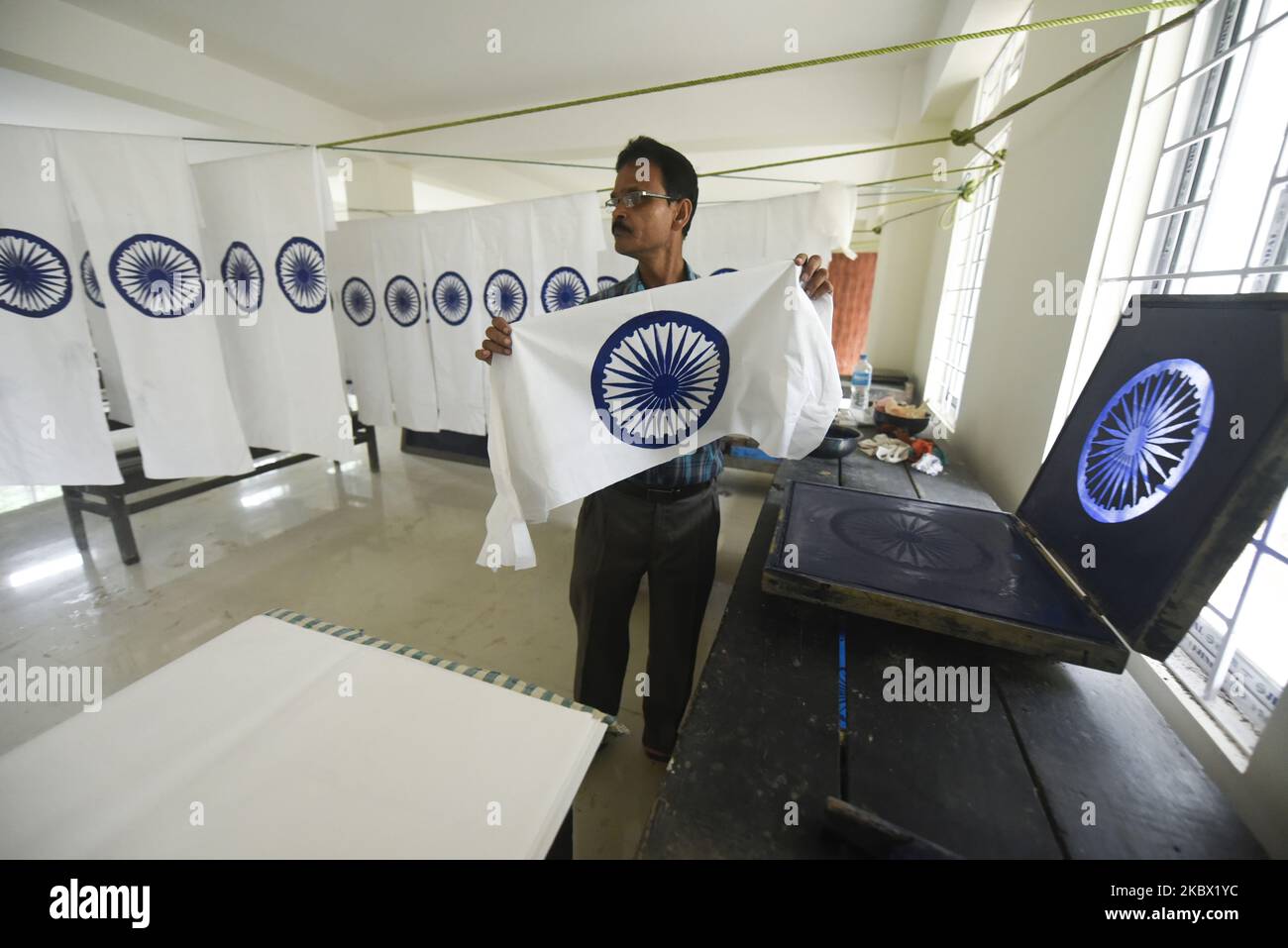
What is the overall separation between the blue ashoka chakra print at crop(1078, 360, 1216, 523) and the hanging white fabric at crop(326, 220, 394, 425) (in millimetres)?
3566

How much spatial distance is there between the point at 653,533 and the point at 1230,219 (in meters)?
1.42

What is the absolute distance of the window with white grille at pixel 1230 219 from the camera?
2.75 feet

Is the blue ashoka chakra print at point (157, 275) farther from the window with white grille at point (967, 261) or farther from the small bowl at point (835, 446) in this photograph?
the window with white grille at point (967, 261)

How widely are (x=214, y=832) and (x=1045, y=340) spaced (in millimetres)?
2173

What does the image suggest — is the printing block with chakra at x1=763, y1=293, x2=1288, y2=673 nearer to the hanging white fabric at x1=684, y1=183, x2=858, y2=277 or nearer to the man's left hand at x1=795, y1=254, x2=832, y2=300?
the man's left hand at x1=795, y1=254, x2=832, y2=300

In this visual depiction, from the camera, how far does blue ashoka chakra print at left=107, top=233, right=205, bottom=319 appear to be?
1999 mm

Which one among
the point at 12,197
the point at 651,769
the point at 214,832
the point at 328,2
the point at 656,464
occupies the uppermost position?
the point at 328,2

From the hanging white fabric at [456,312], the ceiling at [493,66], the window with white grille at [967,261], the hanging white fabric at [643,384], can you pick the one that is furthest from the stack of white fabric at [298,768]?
the ceiling at [493,66]

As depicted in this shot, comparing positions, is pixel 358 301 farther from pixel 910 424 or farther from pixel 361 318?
pixel 910 424

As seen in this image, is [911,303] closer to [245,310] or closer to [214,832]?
[245,310]

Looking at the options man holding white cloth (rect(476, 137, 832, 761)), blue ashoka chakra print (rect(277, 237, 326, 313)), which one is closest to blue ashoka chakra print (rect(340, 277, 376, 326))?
blue ashoka chakra print (rect(277, 237, 326, 313))

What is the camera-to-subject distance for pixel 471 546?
9.91ft

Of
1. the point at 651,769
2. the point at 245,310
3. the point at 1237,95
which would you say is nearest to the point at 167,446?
the point at 245,310

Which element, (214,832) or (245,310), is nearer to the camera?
(214,832)
